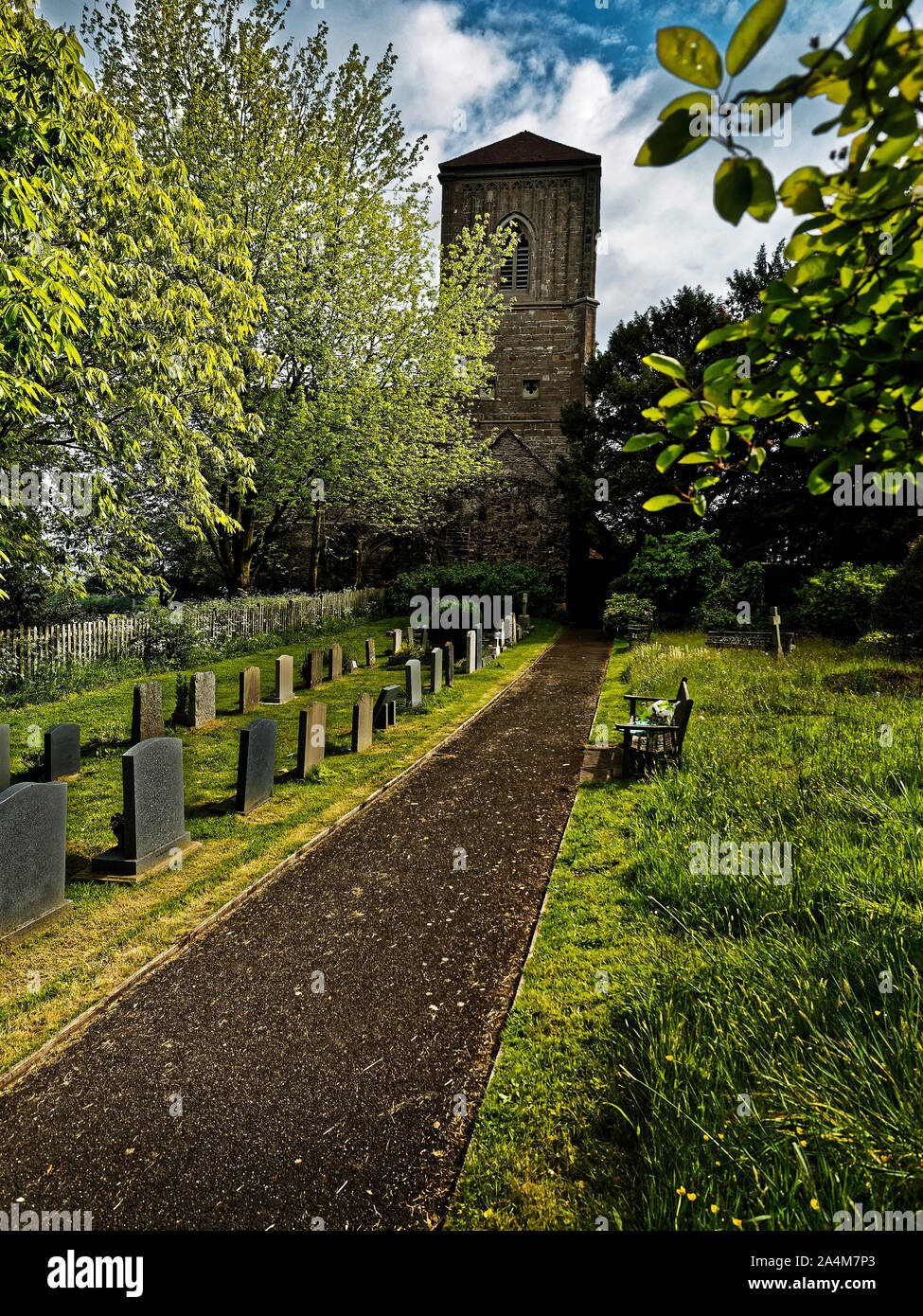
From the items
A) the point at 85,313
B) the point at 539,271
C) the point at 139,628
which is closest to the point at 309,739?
the point at 85,313

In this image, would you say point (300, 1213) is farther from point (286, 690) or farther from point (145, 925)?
point (286, 690)

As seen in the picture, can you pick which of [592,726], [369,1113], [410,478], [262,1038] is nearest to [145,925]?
[262,1038]

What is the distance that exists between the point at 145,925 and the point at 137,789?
1205 mm

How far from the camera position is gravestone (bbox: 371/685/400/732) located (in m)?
10.6

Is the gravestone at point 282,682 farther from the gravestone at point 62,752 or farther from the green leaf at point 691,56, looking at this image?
the green leaf at point 691,56

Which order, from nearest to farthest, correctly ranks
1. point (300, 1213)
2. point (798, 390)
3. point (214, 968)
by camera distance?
point (798, 390) → point (300, 1213) → point (214, 968)

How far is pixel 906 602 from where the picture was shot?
48.3ft

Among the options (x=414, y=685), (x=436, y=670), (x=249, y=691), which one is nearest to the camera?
(x=249, y=691)

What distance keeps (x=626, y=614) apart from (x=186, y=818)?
17.8 metres

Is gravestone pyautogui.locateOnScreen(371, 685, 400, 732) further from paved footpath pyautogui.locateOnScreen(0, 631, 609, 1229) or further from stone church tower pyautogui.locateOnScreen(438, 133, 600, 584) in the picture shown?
stone church tower pyautogui.locateOnScreen(438, 133, 600, 584)

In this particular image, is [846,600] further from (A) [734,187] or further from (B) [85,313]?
(A) [734,187]

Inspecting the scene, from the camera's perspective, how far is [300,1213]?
245cm

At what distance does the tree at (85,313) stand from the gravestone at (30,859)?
364 cm

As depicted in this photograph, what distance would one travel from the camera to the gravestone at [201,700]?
1019 centimetres
